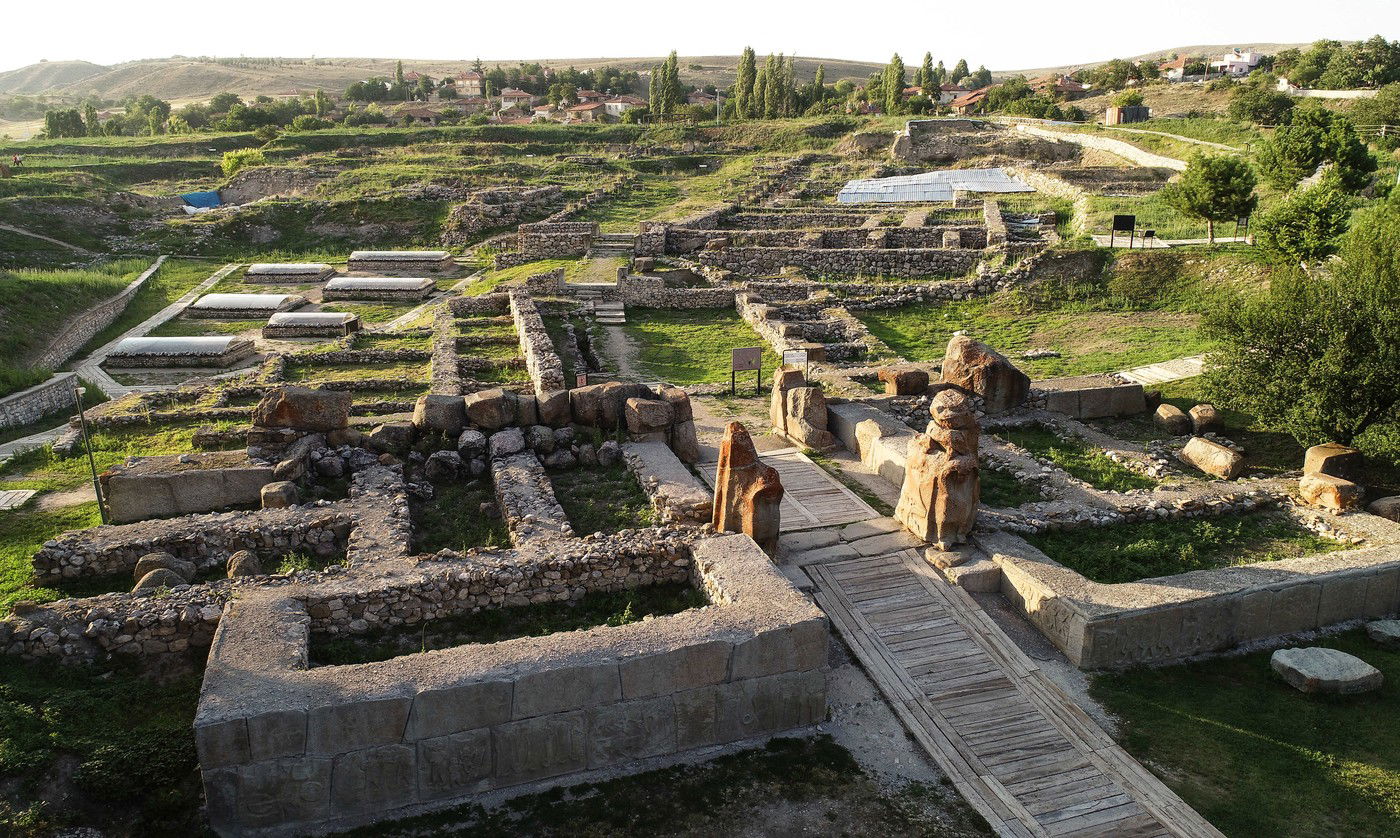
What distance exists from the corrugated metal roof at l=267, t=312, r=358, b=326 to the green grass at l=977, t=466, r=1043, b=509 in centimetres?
1848

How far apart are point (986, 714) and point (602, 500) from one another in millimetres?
6162

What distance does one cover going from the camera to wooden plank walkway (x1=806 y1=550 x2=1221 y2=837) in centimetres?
784

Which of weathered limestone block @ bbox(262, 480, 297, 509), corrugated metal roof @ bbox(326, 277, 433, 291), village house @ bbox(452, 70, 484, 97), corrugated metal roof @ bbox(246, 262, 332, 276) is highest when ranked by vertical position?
village house @ bbox(452, 70, 484, 97)

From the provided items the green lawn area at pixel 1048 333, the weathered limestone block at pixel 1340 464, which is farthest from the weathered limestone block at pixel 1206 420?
the green lawn area at pixel 1048 333

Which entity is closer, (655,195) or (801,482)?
(801,482)

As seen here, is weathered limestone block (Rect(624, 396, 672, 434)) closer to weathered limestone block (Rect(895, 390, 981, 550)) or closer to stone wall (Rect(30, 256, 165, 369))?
weathered limestone block (Rect(895, 390, 981, 550))

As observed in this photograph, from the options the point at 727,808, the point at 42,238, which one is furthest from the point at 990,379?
the point at 42,238

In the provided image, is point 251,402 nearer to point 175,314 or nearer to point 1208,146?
point 175,314

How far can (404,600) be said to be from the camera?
9.94 m

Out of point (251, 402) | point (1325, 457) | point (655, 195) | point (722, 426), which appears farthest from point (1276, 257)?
point (655, 195)

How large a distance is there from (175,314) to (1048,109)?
5922cm

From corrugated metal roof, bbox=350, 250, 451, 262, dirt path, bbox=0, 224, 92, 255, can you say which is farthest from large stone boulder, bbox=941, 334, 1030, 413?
dirt path, bbox=0, 224, 92, 255

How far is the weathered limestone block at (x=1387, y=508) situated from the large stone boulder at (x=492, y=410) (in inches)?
494

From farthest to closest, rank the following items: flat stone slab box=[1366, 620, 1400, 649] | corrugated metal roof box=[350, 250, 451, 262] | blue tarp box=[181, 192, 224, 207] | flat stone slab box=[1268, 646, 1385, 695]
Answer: blue tarp box=[181, 192, 224, 207] < corrugated metal roof box=[350, 250, 451, 262] < flat stone slab box=[1366, 620, 1400, 649] < flat stone slab box=[1268, 646, 1385, 695]
